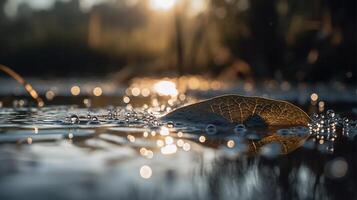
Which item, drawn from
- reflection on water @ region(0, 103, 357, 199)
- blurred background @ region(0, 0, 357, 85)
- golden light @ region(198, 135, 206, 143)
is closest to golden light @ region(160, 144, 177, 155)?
reflection on water @ region(0, 103, 357, 199)

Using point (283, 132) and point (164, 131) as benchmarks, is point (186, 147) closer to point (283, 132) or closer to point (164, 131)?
point (164, 131)

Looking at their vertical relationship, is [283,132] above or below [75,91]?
below

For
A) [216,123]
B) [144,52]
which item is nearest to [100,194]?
[216,123]

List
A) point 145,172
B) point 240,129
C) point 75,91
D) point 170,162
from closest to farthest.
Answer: point 145,172
point 170,162
point 240,129
point 75,91

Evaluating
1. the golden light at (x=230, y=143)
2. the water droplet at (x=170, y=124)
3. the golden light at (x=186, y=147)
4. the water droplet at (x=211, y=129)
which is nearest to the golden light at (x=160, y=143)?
the golden light at (x=186, y=147)

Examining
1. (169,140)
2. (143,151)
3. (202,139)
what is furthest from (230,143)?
(143,151)

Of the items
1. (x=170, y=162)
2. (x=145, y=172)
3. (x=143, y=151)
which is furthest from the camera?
(x=143, y=151)

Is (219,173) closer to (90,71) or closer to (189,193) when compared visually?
(189,193)
